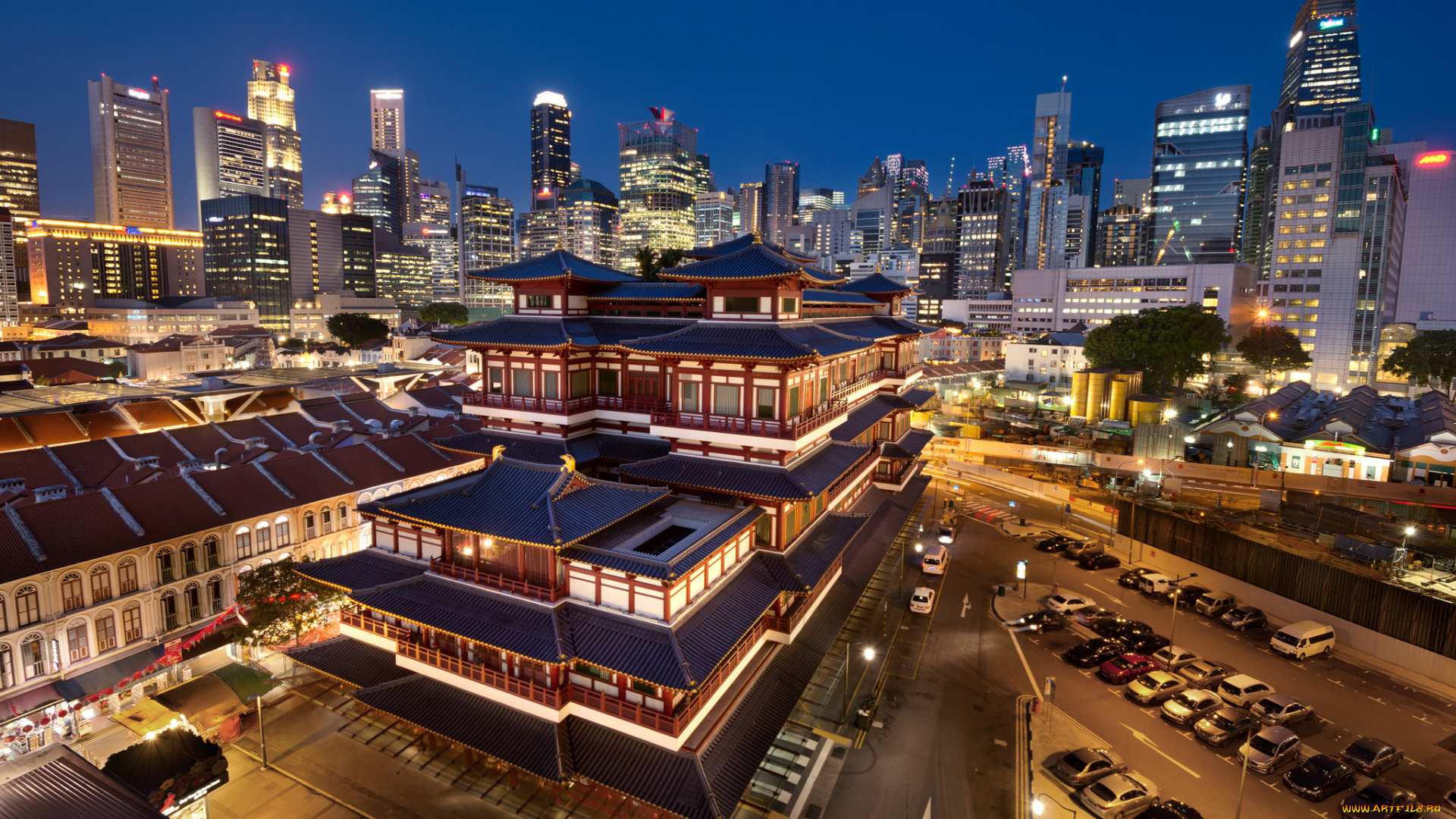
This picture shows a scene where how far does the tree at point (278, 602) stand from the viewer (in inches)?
1223

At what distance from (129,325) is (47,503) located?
16355cm

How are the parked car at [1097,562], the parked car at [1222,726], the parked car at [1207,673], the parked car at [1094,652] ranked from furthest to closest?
the parked car at [1097,562]
the parked car at [1094,652]
the parked car at [1207,673]
the parked car at [1222,726]

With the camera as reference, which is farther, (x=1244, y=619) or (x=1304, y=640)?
(x=1244, y=619)

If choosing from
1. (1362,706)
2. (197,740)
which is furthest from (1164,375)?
(197,740)

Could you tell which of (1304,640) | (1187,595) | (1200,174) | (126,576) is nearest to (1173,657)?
(1304,640)

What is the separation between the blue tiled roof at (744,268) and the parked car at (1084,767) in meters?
24.2

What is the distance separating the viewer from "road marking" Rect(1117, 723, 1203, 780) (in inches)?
1101

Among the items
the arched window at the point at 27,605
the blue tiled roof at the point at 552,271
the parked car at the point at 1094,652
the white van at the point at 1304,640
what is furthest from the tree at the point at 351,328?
the white van at the point at 1304,640

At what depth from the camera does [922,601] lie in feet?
138

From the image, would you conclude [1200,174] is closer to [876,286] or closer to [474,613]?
[876,286]

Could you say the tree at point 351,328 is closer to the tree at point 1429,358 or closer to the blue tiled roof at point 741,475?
Answer: the blue tiled roof at point 741,475

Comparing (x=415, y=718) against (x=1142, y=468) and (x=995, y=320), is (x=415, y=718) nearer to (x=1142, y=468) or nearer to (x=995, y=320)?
(x=1142, y=468)

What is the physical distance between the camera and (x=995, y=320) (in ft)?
590

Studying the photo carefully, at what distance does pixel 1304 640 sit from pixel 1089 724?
1631 centimetres
